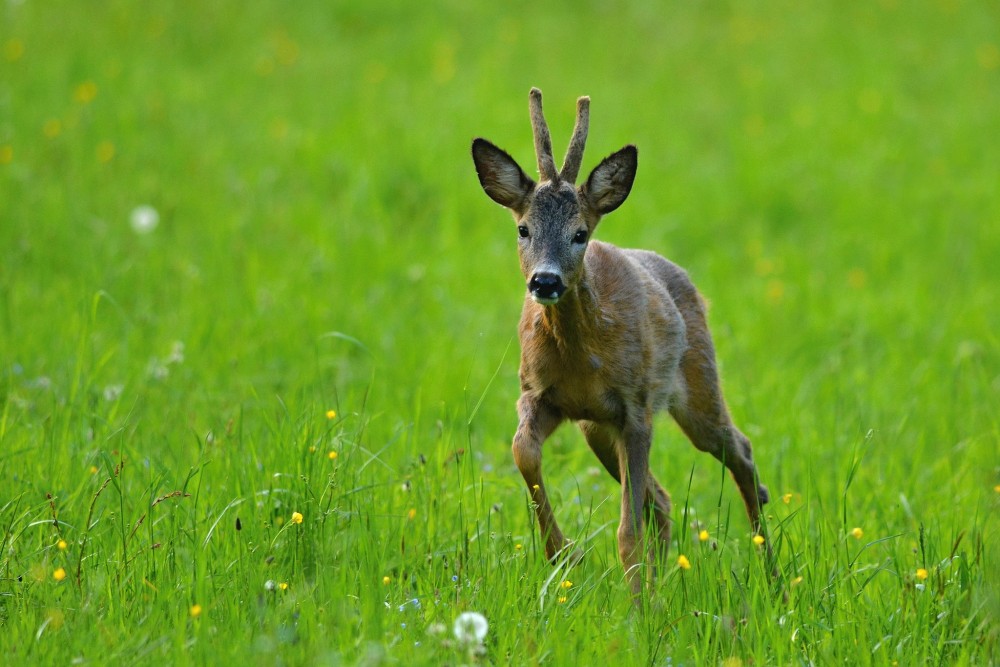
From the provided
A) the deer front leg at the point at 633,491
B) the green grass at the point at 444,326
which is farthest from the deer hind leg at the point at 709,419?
the deer front leg at the point at 633,491

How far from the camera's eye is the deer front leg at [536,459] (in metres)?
4.87

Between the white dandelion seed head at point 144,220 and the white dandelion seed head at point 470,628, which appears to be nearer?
the white dandelion seed head at point 470,628

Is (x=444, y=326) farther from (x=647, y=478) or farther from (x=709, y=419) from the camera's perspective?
(x=647, y=478)

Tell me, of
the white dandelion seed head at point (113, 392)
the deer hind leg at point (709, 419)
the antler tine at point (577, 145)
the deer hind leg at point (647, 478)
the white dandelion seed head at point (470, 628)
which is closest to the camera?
the white dandelion seed head at point (470, 628)

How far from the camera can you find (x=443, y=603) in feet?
14.3

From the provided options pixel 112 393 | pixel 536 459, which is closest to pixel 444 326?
pixel 112 393

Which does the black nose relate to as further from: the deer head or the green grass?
the green grass

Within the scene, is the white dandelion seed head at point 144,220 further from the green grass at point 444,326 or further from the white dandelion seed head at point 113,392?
the white dandelion seed head at point 113,392

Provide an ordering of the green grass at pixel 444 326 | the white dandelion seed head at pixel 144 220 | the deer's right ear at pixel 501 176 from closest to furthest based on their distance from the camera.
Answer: the green grass at pixel 444 326
the deer's right ear at pixel 501 176
the white dandelion seed head at pixel 144 220

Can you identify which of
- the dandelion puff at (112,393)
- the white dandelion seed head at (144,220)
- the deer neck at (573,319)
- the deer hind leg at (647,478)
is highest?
the deer neck at (573,319)

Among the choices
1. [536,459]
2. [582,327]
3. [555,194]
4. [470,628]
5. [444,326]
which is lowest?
[444,326]

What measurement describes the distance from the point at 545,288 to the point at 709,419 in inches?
63.2

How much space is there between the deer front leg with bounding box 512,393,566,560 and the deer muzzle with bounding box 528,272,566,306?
22.9 inches

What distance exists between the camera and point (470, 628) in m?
3.91
